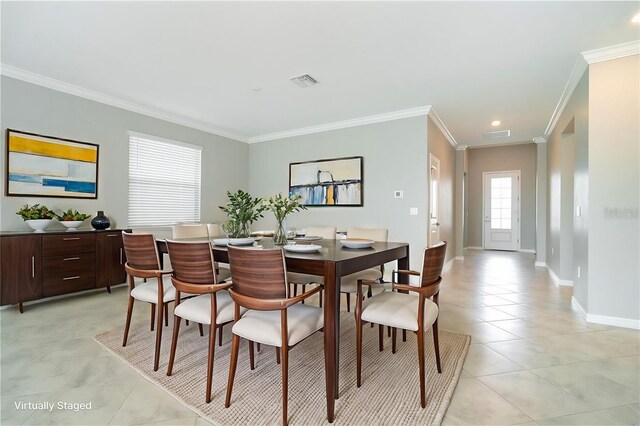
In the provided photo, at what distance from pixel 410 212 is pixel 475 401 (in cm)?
322

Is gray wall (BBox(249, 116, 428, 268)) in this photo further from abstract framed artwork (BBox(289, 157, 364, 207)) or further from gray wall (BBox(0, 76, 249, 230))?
gray wall (BBox(0, 76, 249, 230))

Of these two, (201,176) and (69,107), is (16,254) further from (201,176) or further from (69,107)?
(201,176)

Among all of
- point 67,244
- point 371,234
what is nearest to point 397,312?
point 371,234

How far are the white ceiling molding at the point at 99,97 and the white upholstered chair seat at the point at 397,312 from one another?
4.36 meters

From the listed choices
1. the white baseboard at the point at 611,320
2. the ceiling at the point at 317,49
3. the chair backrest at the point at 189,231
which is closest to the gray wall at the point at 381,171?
the ceiling at the point at 317,49

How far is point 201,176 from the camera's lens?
18.2 ft

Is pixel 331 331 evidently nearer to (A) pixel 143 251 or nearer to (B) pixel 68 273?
(A) pixel 143 251

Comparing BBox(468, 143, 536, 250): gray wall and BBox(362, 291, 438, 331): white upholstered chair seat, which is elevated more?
BBox(468, 143, 536, 250): gray wall

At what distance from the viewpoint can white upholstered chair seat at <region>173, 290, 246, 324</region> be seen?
193 centimetres

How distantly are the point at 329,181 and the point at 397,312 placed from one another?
3.83 m

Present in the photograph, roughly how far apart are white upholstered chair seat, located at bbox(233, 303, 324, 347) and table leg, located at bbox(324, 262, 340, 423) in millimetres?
139

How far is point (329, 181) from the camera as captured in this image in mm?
5520

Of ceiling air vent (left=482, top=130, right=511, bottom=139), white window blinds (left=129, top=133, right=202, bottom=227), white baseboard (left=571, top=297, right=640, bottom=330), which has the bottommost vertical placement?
white baseboard (left=571, top=297, right=640, bottom=330)

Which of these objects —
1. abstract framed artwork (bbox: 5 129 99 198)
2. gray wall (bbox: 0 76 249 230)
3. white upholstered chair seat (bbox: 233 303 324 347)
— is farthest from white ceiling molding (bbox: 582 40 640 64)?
abstract framed artwork (bbox: 5 129 99 198)
